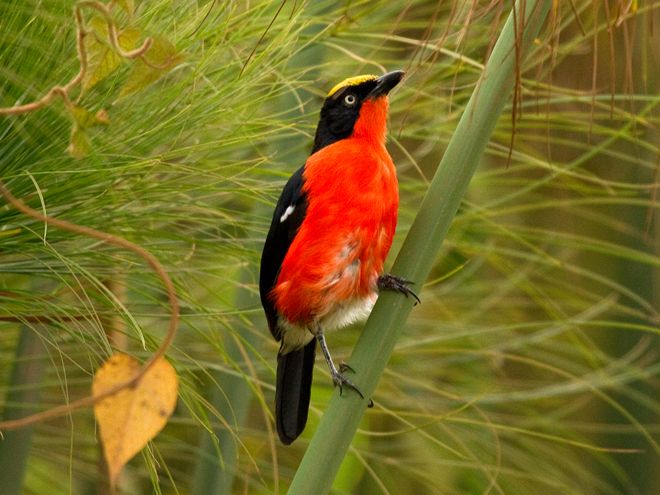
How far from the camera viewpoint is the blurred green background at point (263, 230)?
174 cm

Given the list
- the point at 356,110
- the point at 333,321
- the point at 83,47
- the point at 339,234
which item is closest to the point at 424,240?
the point at 83,47

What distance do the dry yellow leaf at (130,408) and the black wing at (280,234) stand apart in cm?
120

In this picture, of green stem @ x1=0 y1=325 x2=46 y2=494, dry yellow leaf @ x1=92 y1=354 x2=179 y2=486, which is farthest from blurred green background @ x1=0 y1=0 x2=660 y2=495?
dry yellow leaf @ x1=92 y1=354 x2=179 y2=486

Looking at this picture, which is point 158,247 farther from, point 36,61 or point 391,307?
point 391,307

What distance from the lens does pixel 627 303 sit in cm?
352

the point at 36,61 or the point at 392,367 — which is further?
the point at 392,367

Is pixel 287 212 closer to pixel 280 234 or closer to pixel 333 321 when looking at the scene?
pixel 280 234

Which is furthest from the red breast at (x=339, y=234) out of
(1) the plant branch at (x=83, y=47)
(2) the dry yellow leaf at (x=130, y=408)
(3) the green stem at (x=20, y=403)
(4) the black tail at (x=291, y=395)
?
(2) the dry yellow leaf at (x=130, y=408)

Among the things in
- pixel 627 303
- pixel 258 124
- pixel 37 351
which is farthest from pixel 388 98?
pixel 627 303

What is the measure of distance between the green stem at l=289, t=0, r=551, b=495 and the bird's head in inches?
40.7

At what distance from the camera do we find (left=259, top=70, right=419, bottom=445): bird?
2246 mm

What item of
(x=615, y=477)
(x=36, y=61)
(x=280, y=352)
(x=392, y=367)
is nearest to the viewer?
(x=36, y=61)

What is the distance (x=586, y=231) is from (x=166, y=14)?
219cm

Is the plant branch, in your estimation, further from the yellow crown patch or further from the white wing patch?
the yellow crown patch
